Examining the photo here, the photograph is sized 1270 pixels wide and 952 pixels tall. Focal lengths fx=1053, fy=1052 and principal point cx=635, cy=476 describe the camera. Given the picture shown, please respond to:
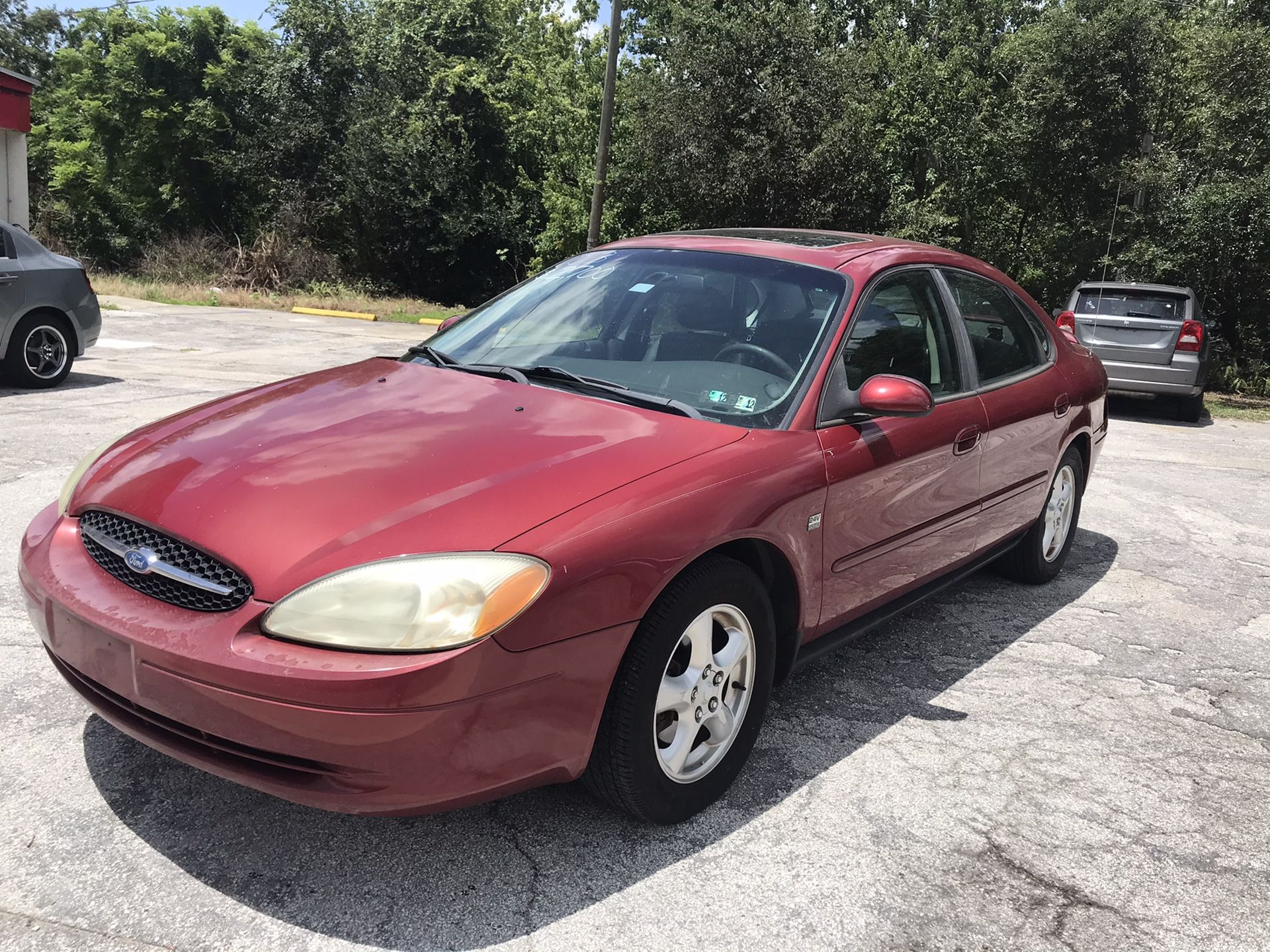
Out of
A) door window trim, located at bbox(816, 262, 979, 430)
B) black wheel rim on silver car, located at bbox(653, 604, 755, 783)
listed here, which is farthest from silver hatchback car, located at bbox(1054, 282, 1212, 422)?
black wheel rim on silver car, located at bbox(653, 604, 755, 783)

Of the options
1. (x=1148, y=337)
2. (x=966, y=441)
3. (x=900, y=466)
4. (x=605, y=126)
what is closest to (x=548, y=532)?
(x=900, y=466)

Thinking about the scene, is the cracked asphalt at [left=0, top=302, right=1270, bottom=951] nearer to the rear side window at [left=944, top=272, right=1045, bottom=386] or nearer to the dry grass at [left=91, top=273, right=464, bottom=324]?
the rear side window at [left=944, top=272, right=1045, bottom=386]

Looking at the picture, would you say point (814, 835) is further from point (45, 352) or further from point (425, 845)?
point (45, 352)

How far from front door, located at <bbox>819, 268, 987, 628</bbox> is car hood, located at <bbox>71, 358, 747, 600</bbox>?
1.76 feet

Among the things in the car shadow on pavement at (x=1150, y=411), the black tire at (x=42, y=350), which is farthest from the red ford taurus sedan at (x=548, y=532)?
the car shadow on pavement at (x=1150, y=411)

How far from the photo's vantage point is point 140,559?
255 centimetres

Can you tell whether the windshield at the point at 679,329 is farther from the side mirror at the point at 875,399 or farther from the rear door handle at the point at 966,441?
the rear door handle at the point at 966,441

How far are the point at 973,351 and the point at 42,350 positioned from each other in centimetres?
833

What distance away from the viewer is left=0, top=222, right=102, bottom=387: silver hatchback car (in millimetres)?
8930

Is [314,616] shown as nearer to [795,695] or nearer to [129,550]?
[129,550]

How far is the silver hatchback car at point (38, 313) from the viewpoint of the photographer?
8.93 metres

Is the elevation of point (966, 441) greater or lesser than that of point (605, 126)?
lesser

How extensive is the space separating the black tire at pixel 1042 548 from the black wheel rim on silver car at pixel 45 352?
8.25m

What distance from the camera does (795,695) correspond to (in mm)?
3844
